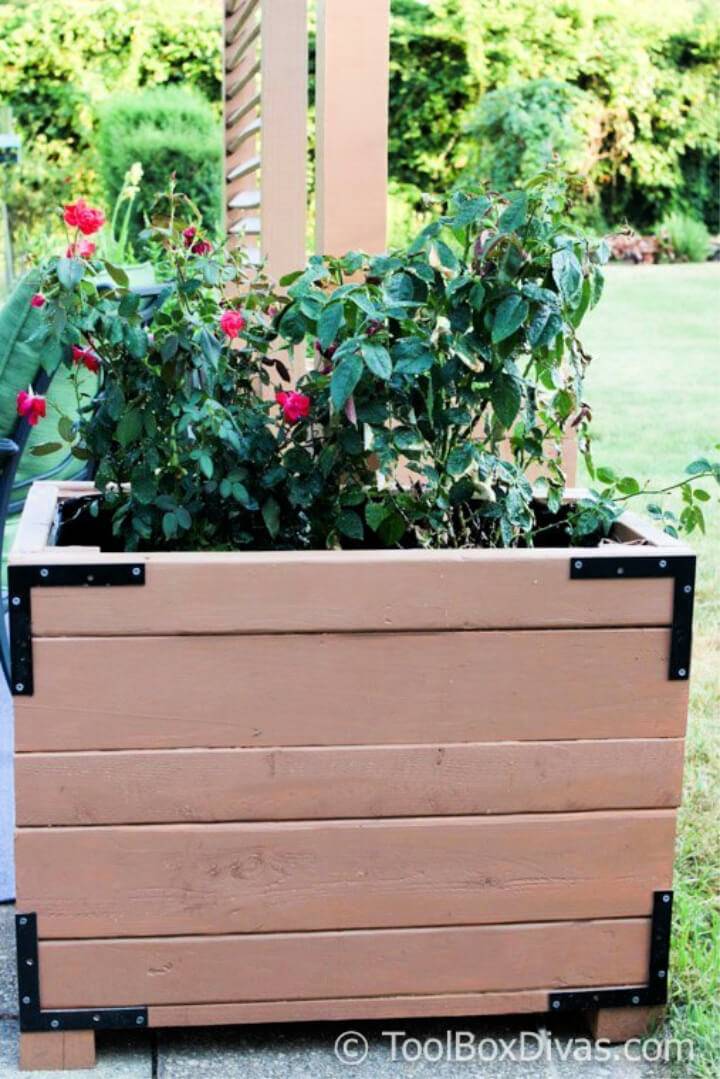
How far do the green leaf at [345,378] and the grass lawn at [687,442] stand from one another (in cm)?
89

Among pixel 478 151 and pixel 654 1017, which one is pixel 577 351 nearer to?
pixel 654 1017

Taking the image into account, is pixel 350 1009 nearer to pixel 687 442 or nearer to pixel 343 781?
pixel 343 781

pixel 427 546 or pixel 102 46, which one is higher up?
pixel 102 46

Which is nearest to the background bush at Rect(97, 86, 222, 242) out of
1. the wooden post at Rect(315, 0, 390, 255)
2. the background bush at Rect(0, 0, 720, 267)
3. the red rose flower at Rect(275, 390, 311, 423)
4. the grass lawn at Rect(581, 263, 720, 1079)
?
the background bush at Rect(0, 0, 720, 267)

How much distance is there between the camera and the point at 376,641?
5.24 ft

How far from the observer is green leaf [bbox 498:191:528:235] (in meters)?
1.57

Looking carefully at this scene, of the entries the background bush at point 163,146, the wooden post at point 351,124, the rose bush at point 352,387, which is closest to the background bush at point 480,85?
the background bush at point 163,146

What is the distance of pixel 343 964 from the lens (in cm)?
166

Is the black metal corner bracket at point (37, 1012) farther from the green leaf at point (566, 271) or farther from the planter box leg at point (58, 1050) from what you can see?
the green leaf at point (566, 271)

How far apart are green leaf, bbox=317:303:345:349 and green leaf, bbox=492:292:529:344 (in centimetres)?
18

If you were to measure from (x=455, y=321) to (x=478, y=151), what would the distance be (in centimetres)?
906

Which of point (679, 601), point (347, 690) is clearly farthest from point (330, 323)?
point (679, 601)

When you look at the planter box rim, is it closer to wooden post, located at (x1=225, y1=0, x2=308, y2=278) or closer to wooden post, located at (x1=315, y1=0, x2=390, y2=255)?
wooden post, located at (x1=315, y1=0, x2=390, y2=255)

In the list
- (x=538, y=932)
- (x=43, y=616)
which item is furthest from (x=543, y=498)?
(x=43, y=616)
